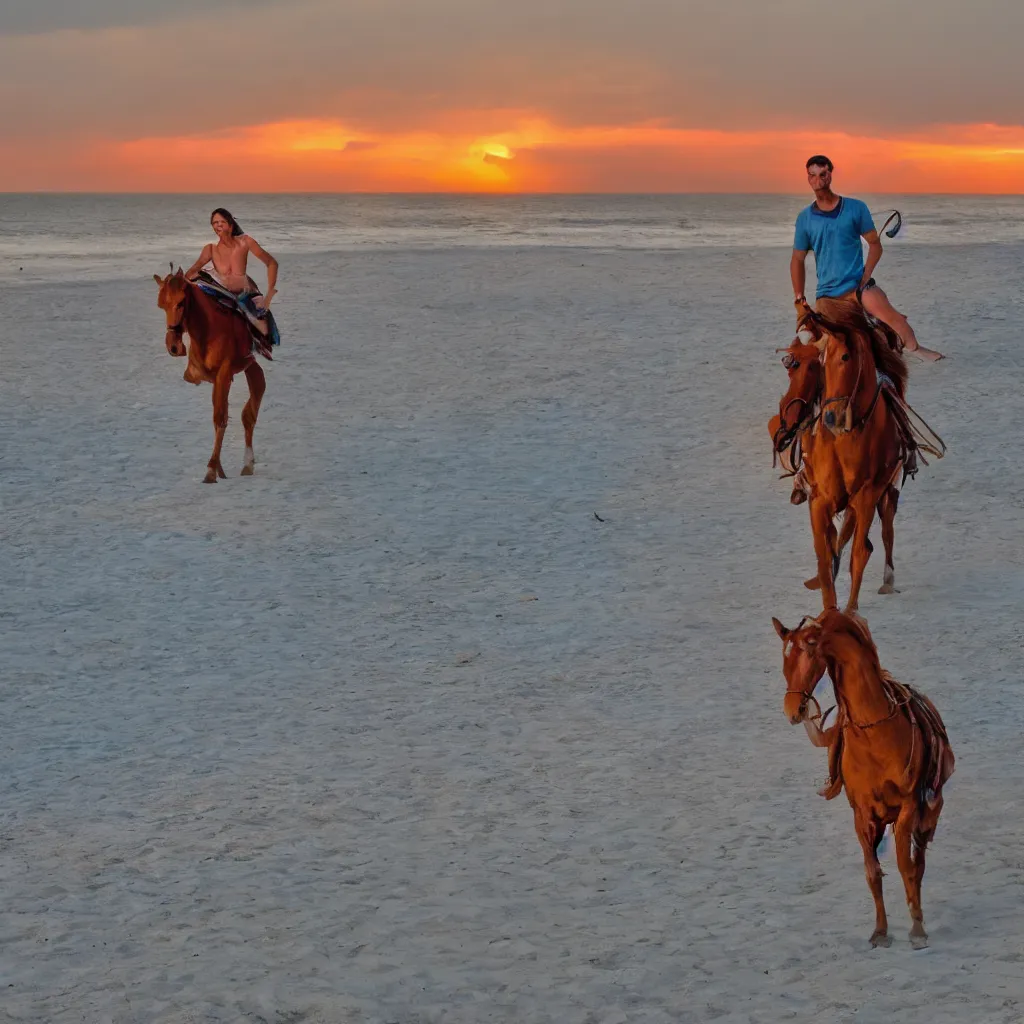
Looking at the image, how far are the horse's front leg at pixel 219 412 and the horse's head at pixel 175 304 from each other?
19.5 inches

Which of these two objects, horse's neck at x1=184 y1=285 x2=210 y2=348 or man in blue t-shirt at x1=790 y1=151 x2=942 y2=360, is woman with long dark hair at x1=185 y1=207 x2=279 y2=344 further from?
man in blue t-shirt at x1=790 y1=151 x2=942 y2=360

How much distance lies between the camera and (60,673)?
969cm

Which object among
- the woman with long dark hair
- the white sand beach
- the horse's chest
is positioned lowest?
the white sand beach

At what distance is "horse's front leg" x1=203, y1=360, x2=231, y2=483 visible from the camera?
14.2 metres

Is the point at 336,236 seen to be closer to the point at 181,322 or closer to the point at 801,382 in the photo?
the point at 181,322

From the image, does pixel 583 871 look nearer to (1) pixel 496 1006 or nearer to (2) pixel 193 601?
(1) pixel 496 1006

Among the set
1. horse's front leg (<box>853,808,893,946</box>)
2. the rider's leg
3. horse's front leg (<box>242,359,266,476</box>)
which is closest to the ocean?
horse's front leg (<box>242,359,266,476</box>)

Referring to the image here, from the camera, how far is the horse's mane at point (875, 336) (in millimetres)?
9602

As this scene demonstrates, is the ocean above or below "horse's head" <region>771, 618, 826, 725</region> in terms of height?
above

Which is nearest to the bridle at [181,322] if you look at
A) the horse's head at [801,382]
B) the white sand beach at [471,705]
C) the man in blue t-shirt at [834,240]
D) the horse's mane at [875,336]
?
the white sand beach at [471,705]

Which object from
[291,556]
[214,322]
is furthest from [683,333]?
[291,556]

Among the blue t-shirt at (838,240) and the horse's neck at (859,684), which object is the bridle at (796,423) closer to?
the blue t-shirt at (838,240)

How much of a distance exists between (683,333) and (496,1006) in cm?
1760

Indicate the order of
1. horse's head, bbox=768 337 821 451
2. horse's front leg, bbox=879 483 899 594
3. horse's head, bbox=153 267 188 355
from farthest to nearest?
horse's head, bbox=153 267 188 355 → horse's front leg, bbox=879 483 899 594 → horse's head, bbox=768 337 821 451
